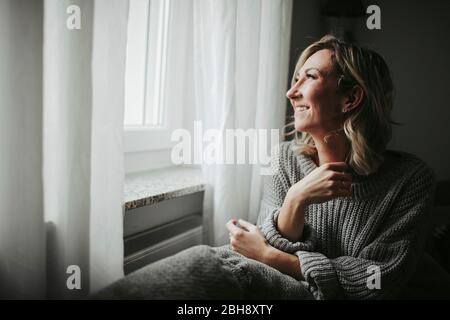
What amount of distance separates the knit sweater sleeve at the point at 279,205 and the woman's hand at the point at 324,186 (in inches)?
4.0

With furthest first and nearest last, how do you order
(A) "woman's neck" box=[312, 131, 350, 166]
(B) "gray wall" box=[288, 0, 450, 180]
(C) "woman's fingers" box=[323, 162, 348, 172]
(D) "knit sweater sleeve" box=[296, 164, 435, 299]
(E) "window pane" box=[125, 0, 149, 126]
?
(B) "gray wall" box=[288, 0, 450, 180] → (E) "window pane" box=[125, 0, 149, 126] → (A) "woman's neck" box=[312, 131, 350, 166] → (C) "woman's fingers" box=[323, 162, 348, 172] → (D) "knit sweater sleeve" box=[296, 164, 435, 299]

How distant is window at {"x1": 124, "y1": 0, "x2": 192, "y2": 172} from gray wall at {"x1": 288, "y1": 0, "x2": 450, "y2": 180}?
31.3 inches

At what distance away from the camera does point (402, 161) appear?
983 mm

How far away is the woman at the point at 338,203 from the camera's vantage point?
0.80m

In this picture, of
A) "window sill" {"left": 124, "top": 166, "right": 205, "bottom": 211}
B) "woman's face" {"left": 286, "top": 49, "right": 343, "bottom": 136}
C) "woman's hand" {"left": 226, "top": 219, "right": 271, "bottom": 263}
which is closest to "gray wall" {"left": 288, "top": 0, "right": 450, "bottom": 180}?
"woman's face" {"left": 286, "top": 49, "right": 343, "bottom": 136}

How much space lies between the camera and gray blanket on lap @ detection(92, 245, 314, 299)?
0.55 meters

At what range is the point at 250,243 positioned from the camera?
2.97 feet

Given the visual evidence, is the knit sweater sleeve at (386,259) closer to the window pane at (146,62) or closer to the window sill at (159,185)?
the window sill at (159,185)

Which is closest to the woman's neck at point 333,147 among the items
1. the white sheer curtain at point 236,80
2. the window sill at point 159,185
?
the white sheer curtain at point 236,80

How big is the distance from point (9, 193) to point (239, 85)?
0.80 metres

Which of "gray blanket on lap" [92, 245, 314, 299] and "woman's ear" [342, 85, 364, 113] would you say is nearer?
"gray blanket on lap" [92, 245, 314, 299]

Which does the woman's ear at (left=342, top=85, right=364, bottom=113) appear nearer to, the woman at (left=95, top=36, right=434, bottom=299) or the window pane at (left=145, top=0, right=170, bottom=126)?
the woman at (left=95, top=36, right=434, bottom=299)

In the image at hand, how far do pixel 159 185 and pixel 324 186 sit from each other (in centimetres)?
53

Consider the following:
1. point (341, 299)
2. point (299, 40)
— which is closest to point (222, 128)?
point (341, 299)
